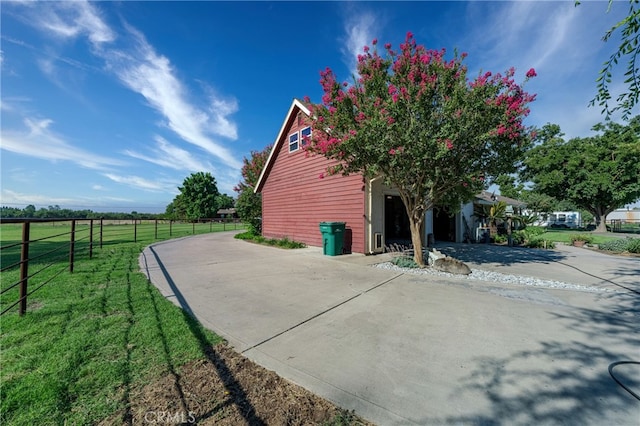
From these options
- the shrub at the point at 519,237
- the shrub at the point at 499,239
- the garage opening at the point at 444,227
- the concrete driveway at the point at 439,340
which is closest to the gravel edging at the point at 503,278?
the concrete driveway at the point at 439,340

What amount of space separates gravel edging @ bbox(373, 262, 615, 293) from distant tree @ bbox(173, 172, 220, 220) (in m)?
42.2

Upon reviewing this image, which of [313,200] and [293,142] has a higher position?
[293,142]

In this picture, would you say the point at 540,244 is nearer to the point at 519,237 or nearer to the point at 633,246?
the point at 519,237

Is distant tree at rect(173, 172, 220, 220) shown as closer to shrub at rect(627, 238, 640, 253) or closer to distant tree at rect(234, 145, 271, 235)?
distant tree at rect(234, 145, 271, 235)

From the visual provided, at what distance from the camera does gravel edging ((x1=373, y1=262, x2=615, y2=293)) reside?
17.5 ft

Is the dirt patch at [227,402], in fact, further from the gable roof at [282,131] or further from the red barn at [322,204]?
the gable roof at [282,131]

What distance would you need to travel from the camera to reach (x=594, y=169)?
22.1 metres

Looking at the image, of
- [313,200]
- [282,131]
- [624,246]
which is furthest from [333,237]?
[624,246]

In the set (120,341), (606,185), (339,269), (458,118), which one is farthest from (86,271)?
(606,185)

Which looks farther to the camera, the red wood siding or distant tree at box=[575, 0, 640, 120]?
the red wood siding

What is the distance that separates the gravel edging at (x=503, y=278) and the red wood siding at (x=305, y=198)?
2.70m

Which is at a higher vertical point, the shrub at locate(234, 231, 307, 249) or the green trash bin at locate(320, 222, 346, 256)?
the green trash bin at locate(320, 222, 346, 256)

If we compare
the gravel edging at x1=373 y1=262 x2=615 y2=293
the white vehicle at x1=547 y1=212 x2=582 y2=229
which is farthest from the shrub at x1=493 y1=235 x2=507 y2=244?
the white vehicle at x1=547 y1=212 x2=582 y2=229

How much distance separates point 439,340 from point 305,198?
31.3ft
